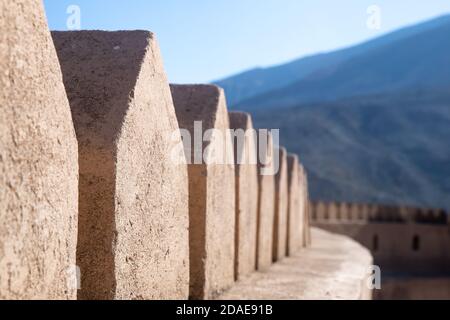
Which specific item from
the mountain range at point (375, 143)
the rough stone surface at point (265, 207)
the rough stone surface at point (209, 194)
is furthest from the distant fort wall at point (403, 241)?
the mountain range at point (375, 143)

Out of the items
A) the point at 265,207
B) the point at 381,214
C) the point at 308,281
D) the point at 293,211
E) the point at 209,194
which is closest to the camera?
the point at 209,194

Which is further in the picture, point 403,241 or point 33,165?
point 403,241

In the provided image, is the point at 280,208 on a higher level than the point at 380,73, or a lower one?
lower

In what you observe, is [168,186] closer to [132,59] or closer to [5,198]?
[132,59]

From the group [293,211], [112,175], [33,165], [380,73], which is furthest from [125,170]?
[380,73]

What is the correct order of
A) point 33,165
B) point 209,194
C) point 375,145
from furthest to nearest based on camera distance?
point 375,145 < point 209,194 < point 33,165

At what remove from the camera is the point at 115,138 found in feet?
9.15

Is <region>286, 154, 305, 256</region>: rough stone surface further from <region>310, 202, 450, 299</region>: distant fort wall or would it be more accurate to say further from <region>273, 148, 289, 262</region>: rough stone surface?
<region>310, 202, 450, 299</region>: distant fort wall

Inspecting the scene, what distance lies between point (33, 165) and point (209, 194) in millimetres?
2295

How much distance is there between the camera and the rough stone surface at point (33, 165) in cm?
193

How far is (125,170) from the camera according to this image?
2846 mm

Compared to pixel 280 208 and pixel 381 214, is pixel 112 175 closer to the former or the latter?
pixel 280 208

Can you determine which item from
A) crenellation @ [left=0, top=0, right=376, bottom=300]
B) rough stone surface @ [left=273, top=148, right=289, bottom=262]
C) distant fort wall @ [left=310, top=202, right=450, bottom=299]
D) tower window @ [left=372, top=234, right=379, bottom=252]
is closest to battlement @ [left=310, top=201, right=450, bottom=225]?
distant fort wall @ [left=310, top=202, right=450, bottom=299]
